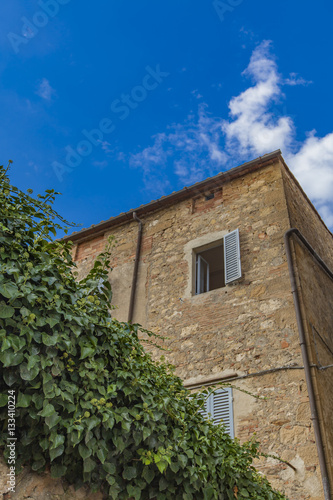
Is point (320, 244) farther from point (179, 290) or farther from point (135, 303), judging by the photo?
point (135, 303)

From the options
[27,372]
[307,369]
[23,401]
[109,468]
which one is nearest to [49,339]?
[27,372]

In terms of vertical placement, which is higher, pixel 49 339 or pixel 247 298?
pixel 247 298

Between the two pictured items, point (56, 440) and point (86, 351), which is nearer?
point (56, 440)

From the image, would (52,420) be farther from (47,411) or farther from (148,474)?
(148,474)

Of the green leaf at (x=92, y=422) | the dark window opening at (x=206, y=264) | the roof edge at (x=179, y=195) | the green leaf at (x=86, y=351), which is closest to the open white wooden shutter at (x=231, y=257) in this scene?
the dark window opening at (x=206, y=264)

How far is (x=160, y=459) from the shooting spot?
9.52ft

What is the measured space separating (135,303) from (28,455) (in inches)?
237

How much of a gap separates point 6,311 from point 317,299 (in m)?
5.96

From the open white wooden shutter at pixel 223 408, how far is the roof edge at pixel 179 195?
4187 millimetres

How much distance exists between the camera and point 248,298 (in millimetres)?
7090

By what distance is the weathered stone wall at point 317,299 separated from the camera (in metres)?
5.80

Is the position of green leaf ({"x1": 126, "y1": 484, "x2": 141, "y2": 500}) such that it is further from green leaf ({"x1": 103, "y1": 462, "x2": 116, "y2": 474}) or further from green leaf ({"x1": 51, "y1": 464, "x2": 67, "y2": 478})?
green leaf ({"x1": 51, "y1": 464, "x2": 67, "y2": 478})

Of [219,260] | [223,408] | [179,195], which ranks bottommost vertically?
[223,408]

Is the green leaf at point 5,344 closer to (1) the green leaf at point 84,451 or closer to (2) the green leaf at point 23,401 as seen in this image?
(2) the green leaf at point 23,401
